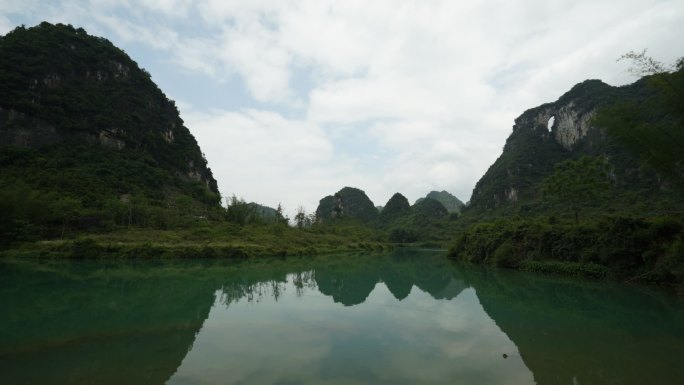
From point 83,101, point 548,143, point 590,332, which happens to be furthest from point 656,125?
point 548,143

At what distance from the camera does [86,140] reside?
54844mm

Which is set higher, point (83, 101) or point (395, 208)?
point (83, 101)

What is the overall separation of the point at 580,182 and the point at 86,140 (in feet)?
209

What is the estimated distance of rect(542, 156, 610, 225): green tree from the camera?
25.1 metres

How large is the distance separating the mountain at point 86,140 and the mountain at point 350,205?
4828 cm

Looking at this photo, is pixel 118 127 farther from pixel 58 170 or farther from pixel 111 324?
pixel 111 324

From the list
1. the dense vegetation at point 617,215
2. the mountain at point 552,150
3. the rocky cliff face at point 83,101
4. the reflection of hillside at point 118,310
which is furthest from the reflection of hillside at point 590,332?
the rocky cliff face at point 83,101

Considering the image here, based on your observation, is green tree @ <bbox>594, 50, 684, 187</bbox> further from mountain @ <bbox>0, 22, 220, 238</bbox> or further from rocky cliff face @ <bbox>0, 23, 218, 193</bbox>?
rocky cliff face @ <bbox>0, 23, 218, 193</bbox>

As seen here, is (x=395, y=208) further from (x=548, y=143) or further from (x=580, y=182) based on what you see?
(x=580, y=182)

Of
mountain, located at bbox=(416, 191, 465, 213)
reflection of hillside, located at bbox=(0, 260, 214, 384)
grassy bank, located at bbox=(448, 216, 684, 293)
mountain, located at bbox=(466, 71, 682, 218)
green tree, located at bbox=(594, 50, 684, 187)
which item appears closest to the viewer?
reflection of hillside, located at bbox=(0, 260, 214, 384)

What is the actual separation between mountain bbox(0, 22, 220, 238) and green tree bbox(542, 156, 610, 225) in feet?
124

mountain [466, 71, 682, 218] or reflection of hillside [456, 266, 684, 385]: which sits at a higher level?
mountain [466, 71, 682, 218]

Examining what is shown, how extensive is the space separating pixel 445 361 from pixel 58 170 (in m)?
51.2

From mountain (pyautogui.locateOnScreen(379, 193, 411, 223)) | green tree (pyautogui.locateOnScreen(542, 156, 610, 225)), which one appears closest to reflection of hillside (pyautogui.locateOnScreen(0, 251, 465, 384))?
green tree (pyautogui.locateOnScreen(542, 156, 610, 225))
